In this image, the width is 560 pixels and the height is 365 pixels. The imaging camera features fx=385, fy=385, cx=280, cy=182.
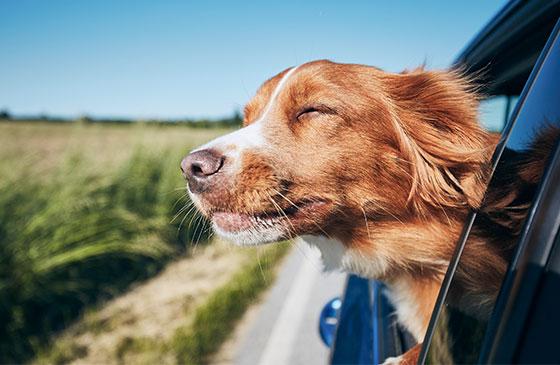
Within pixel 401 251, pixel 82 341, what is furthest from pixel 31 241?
pixel 401 251

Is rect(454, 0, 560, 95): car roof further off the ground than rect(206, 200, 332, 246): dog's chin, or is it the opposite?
rect(454, 0, 560, 95): car roof

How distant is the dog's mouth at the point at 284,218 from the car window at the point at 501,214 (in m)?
0.56

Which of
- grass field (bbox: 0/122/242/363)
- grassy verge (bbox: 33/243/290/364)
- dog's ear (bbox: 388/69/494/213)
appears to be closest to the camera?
dog's ear (bbox: 388/69/494/213)

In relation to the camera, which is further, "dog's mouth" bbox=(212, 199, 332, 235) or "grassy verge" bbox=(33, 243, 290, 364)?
"grassy verge" bbox=(33, 243, 290, 364)

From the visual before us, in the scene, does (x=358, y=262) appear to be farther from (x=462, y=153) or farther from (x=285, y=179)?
(x=462, y=153)

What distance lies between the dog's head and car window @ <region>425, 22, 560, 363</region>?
16.5 inches

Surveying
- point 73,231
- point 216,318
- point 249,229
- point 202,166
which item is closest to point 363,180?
point 249,229

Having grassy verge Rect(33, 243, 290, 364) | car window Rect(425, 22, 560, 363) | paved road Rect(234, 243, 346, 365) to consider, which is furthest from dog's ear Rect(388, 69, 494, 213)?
grassy verge Rect(33, 243, 290, 364)

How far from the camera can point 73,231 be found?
4785mm

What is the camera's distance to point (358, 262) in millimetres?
1511

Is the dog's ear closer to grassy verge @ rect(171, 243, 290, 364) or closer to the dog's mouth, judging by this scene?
the dog's mouth

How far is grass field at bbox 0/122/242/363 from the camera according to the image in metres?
3.96

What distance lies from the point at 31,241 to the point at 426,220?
4338mm

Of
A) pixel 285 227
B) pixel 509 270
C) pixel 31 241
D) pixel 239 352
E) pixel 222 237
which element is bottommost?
pixel 239 352
